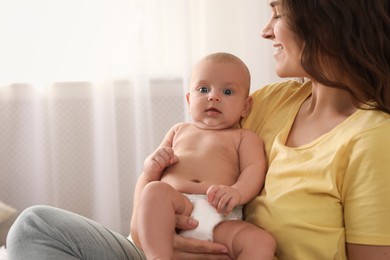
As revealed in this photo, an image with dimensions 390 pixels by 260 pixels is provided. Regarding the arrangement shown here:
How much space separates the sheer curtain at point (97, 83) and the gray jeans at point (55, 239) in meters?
1.49

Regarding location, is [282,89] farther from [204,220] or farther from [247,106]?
[204,220]

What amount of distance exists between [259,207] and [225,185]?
0.10 meters

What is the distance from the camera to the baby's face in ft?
4.99

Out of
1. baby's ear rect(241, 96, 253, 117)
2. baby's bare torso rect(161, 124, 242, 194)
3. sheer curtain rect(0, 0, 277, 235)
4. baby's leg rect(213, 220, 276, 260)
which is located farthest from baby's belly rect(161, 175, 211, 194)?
sheer curtain rect(0, 0, 277, 235)

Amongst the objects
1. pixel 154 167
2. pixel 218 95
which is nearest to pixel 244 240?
pixel 154 167

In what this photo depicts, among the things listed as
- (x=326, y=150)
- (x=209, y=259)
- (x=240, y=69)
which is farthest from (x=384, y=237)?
(x=240, y=69)

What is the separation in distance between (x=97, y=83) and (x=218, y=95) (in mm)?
1376

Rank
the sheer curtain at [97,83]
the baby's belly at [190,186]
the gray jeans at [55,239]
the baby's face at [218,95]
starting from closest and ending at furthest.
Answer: the gray jeans at [55,239] → the baby's belly at [190,186] → the baby's face at [218,95] → the sheer curtain at [97,83]

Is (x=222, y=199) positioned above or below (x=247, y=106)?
below

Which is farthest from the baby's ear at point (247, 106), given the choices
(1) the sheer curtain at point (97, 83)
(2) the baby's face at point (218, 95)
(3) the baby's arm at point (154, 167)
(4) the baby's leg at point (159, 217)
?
(1) the sheer curtain at point (97, 83)

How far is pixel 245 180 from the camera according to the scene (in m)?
1.37

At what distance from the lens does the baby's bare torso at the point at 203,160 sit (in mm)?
1402

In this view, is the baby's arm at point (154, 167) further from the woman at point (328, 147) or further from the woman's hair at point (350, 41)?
the woman's hair at point (350, 41)

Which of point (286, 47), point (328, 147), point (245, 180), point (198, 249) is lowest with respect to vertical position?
point (198, 249)
